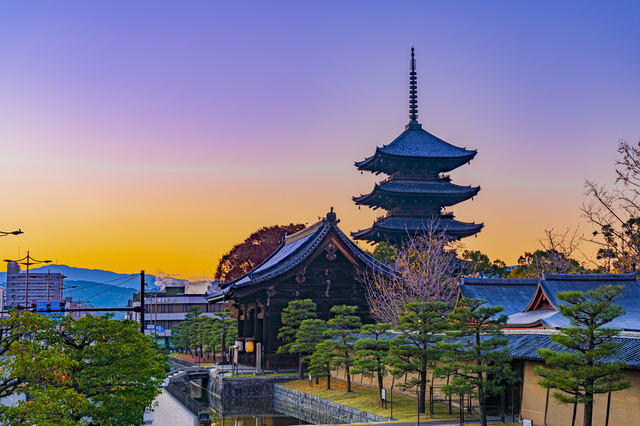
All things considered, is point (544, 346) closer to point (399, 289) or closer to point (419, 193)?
point (399, 289)

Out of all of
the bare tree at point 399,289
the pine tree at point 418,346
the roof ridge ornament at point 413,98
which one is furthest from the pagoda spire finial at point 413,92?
the pine tree at point 418,346

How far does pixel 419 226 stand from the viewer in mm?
73500

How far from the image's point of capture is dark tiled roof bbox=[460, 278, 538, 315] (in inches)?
1558

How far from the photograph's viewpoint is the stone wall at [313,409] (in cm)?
3020

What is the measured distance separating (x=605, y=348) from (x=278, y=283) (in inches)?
1183

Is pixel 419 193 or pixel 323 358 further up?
pixel 419 193

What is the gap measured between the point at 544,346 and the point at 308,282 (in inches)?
985

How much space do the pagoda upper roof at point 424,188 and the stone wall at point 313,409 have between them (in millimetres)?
35983

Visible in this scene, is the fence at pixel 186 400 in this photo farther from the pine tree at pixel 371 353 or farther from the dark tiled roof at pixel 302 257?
the pine tree at pixel 371 353

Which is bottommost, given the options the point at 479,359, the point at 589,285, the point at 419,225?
the point at 479,359

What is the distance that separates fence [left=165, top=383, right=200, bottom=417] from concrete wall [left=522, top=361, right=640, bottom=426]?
15504mm

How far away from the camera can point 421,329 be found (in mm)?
28062

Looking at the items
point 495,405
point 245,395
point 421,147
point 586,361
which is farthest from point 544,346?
point 421,147

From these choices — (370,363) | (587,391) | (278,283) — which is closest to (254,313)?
(278,283)
